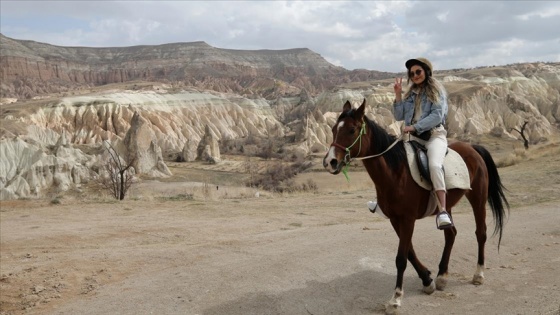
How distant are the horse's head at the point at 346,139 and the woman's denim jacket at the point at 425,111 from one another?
948mm

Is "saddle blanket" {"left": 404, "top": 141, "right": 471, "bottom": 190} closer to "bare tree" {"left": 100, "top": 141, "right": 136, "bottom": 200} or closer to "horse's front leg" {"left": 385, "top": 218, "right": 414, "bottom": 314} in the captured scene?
"horse's front leg" {"left": 385, "top": 218, "right": 414, "bottom": 314}

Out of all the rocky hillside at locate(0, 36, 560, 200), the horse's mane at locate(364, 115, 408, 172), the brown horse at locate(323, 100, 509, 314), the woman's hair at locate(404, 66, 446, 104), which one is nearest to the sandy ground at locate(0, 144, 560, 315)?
the brown horse at locate(323, 100, 509, 314)

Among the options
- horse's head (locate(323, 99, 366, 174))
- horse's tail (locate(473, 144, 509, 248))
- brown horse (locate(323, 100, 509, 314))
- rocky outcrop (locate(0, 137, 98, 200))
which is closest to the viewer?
horse's head (locate(323, 99, 366, 174))

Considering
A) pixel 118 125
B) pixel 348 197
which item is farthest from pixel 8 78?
pixel 348 197

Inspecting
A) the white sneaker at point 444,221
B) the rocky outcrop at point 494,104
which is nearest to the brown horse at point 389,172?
the white sneaker at point 444,221

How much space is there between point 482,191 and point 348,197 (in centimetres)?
1097

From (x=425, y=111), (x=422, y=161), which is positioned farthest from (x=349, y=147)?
(x=425, y=111)

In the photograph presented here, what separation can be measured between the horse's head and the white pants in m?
1.03

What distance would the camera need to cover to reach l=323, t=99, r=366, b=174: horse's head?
5719 mm

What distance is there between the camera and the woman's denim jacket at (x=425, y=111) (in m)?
6.41

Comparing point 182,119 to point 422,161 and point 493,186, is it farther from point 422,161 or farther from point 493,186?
point 422,161

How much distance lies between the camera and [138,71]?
17412 cm

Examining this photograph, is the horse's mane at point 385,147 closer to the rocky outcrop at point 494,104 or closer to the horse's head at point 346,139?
the horse's head at point 346,139

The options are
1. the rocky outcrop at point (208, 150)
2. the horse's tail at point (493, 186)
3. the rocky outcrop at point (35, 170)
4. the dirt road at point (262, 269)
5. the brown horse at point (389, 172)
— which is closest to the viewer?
the brown horse at point (389, 172)
